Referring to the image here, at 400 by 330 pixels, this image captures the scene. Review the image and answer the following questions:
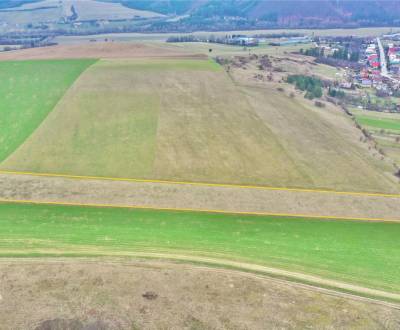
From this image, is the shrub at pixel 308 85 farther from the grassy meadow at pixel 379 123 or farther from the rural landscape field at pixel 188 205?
the grassy meadow at pixel 379 123

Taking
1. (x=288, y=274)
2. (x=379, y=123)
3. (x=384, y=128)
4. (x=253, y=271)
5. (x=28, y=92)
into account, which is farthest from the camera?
(x=379, y=123)

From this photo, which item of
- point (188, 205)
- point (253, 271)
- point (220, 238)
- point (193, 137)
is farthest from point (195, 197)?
point (193, 137)

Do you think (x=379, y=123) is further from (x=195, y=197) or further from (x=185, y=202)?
(x=185, y=202)


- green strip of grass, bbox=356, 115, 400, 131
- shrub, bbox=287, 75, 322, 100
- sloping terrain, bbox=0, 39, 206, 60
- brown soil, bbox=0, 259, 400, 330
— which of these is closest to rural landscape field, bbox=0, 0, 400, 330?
brown soil, bbox=0, 259, 400, 330

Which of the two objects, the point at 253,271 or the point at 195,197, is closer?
the point at 253,271

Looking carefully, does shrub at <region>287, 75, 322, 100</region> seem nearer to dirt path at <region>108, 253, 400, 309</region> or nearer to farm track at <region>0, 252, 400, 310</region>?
dirt path at <region>108, 253, 400, 309</region>

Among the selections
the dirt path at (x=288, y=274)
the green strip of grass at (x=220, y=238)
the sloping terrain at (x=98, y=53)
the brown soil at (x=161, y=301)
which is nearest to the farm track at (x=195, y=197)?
the green strip of grass at (x=220, y=238)

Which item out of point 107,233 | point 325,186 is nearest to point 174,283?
point 107,233
